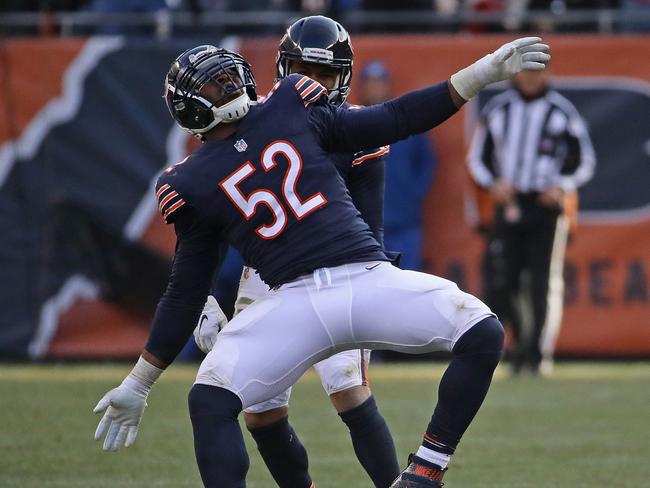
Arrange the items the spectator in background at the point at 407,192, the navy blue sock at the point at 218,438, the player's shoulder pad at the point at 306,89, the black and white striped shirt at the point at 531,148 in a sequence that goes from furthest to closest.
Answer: the spectator in background at the point at 407,192, the black and white striped shirt at the point at 531,148, the player's shoulder pad at the point at 306,89, the navy blue sock at the point at 218,438

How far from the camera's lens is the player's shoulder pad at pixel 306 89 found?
4.32 metres

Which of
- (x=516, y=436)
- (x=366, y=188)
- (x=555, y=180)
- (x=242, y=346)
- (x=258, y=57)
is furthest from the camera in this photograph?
(x=258, y=57)

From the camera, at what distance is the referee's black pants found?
9.41 metres

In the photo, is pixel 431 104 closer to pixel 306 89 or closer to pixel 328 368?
pixel 306 89

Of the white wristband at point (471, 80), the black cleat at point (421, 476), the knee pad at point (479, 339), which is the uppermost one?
the white wristband at point (471, 80)

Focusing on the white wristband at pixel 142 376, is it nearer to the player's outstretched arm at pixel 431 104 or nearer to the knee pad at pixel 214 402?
the knee pad at pixel 214 402

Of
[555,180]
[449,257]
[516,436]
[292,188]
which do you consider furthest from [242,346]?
[449,257]

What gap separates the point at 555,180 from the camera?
9.50 metres

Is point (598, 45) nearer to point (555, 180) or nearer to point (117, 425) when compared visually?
point (555, 180)

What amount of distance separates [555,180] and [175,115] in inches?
216

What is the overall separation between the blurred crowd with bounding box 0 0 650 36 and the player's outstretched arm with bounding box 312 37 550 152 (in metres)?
6.30

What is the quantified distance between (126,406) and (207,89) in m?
1.02

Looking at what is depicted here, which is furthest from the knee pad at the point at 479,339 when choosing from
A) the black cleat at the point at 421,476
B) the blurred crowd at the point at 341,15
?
the blurred crowd at the point at 341,15

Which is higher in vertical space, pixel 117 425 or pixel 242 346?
pixel 242 346
